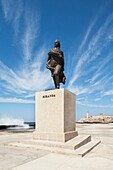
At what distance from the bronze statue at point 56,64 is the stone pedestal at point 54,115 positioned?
0.98 m

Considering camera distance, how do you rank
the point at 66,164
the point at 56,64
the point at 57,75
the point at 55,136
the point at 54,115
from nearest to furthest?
the point at 66,164 → the point at 55,136 → the point at 54,115 → the point at 57,75 → the point at 56,64

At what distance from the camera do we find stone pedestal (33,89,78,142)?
24.5 ft

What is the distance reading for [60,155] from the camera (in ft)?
18.1

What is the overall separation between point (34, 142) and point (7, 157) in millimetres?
1971

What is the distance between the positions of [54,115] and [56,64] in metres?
3.09

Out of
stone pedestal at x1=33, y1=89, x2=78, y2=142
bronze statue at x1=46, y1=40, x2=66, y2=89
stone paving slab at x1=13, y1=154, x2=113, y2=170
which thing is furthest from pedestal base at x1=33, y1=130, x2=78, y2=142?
bronze statue at x1=46, y1=40, x2=66, y2=89

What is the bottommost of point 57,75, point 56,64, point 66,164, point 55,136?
point 66,164

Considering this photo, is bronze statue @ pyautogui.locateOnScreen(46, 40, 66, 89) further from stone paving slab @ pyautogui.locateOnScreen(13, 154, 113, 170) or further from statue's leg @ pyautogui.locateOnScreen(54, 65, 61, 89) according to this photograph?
stone paving slab @ pyautogui.locateOnScreen(13, 154, 113, 170)

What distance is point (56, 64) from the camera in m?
8.90

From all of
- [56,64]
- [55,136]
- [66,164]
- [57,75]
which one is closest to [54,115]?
[55,136]

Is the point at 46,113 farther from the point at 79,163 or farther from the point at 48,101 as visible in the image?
the point at 79,163

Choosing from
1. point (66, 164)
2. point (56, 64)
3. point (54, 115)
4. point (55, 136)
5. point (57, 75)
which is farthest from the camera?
point (56, 64)

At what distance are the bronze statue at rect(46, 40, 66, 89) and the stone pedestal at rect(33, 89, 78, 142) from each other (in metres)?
0.98

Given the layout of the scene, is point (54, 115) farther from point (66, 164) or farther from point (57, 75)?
point (66, 164)
